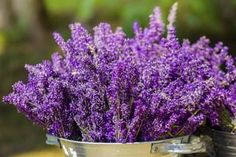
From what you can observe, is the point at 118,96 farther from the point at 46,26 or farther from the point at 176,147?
the point at 46,26

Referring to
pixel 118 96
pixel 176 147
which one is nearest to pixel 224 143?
pixel 176 147

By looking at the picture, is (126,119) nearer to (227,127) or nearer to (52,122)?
(52,122)

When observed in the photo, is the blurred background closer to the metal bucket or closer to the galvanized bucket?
the metal bucket

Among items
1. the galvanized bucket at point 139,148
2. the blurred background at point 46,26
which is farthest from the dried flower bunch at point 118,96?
the blurred background at point 46,26

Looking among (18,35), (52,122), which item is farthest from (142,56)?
(18,35)

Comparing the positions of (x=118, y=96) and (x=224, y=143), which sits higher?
(x=118, y=96)

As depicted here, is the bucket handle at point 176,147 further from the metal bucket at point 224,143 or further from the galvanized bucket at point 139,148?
the metal bucket at point 224,143
